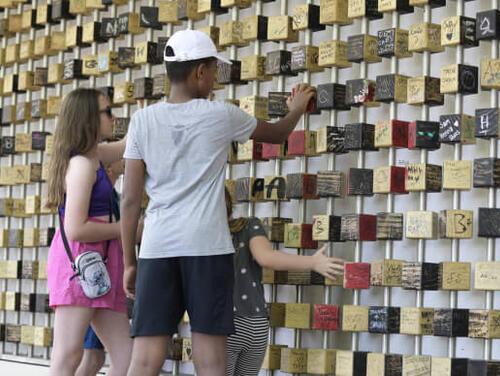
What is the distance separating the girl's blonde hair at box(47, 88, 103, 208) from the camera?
3490mm

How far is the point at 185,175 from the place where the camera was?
294cm

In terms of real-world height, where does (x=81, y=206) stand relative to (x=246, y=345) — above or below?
above

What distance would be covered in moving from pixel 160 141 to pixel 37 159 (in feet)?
8.54

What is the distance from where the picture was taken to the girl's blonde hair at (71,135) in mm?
3490

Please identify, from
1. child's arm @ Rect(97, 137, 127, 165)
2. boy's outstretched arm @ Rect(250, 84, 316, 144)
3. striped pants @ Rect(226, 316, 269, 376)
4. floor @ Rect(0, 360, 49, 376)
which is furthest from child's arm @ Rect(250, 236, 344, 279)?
floor @ Rect(0, 360, 49, 376)

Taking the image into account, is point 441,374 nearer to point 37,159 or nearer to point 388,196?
point 388,196

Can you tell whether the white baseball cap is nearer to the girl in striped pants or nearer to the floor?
the girl in striped pants

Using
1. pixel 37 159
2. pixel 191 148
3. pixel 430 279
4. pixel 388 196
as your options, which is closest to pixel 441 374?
pixel 430 279

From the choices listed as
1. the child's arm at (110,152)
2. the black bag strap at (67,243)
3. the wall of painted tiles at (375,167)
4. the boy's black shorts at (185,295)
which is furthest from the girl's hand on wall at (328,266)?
the child's arm at (110,152)

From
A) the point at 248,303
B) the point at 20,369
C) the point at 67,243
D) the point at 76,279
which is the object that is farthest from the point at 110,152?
the point at 20,369

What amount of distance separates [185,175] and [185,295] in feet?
1.01

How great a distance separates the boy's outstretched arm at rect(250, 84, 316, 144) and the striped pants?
0.63 m

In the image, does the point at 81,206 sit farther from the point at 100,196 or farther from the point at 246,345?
the point at 246,345

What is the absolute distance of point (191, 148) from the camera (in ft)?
9.66
